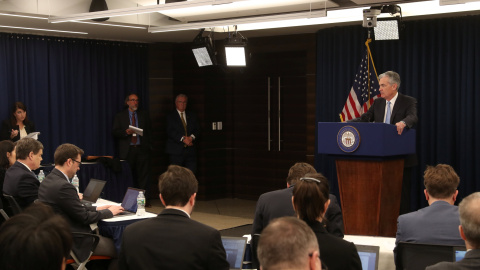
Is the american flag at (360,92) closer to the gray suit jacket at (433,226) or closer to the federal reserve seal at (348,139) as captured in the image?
the federal reserve seal at (348,139)

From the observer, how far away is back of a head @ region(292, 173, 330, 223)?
129 inches

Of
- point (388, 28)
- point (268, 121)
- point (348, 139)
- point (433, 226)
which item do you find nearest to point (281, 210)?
point (433, 226)

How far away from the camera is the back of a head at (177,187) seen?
3.29m

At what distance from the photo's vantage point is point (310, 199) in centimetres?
330

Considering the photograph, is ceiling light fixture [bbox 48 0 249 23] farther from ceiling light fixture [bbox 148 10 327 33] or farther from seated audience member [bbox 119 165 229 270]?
seated audience member [bbox 119 165 229 270]

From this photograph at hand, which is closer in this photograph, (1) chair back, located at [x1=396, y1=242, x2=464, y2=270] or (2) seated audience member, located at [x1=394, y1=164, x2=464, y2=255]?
(1) chair back, located at [x1=396, y1=242, x2=464, y2=270]

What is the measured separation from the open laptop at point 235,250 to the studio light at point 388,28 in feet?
13.8

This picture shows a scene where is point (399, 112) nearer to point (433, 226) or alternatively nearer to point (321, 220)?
point (433, 226)

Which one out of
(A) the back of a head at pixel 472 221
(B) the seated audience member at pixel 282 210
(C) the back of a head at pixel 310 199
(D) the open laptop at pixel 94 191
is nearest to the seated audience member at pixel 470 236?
(A) the back of a head at pixel 472 221

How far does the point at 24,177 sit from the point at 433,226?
11.9 feet

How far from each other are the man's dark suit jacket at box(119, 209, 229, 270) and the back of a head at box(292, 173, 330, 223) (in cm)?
47

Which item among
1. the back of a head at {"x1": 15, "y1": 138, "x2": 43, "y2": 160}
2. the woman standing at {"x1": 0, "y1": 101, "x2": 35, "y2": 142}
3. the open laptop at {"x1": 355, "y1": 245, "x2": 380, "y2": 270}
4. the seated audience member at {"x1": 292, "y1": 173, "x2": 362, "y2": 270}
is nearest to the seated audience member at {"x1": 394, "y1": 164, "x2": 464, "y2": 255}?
the open laptop at {"x1": 355, "y1": 245, "x2": 380, "y2": 270}

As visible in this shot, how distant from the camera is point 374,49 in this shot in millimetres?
8828

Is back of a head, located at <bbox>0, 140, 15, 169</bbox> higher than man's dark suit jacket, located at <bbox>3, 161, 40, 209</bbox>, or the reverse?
back of a head, located at <bbox>0, 140, 15, 169</bbox>
